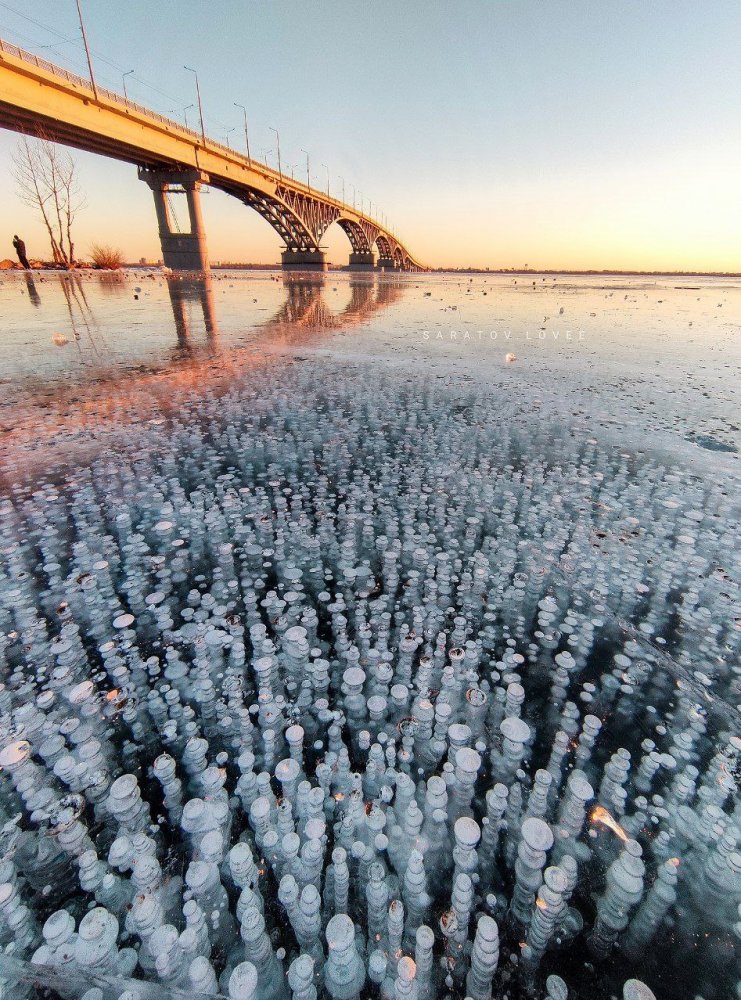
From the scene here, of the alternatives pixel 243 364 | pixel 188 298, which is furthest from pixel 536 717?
pixel 188 298

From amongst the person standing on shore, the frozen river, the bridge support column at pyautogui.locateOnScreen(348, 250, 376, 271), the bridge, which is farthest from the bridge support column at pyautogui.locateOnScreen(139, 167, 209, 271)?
the bridge support column at pyautogui.locateOnScreen(348, 250, 376, 271)

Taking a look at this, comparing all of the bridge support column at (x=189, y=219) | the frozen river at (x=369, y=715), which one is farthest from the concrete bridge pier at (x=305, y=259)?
the frozen river at (x=369, y=715)

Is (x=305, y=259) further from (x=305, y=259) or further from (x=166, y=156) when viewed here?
(x=166, y=156)

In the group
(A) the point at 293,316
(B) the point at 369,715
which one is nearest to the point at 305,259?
(A) the point at 293,316

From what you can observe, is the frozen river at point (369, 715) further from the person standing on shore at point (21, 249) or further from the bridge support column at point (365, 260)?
the bridge support column at point (365, 260)

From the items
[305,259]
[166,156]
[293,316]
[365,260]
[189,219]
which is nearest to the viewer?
[293,316]

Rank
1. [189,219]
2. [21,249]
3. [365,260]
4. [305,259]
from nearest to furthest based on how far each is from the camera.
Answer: [189,219]
[21,249]
[305,259]
[365,260]
